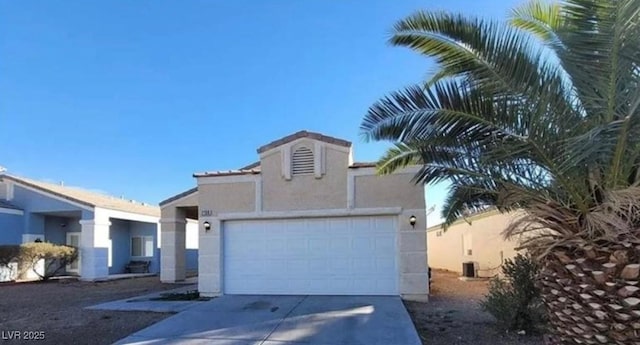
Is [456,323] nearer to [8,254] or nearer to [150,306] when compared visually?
[150,306]

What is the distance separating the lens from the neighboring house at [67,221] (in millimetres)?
21750

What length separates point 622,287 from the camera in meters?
5.53

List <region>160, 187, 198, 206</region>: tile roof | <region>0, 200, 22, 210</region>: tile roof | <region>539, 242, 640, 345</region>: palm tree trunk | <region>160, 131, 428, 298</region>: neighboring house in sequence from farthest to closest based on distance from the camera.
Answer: <region>0, 200, 22, 210</region>: tile roof < <region>160, 187, 198, 206</region>: tile roof < <region>160, 131, 428, 298</region>: neighboring house < <region>539, 242, 640, 345</region>: palm tree trunk

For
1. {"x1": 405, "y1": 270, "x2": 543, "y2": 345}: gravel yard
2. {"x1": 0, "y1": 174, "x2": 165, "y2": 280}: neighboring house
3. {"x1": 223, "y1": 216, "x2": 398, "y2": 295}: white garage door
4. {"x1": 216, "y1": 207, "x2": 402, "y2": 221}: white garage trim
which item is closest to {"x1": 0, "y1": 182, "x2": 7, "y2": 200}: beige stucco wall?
{"x1": 0, "y1": 174, "x2": 165, "y2": 280}: neighboring house

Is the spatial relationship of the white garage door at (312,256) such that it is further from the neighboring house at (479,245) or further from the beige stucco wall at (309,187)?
the neighboring house at (479,245)

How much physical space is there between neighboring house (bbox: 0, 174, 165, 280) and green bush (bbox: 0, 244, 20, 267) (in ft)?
6.91

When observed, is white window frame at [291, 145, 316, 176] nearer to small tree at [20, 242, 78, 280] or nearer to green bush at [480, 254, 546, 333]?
green bush at [480, 254, 546, 333]

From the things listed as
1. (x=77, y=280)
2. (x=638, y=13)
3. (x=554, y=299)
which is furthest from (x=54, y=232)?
(x=638, y=13)

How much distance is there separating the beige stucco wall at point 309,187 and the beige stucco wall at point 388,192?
1.65 ft

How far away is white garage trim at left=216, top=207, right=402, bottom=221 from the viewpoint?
1224 centimetres

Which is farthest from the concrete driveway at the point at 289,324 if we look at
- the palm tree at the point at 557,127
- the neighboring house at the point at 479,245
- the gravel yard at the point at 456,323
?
the neighboring house at the point at 479,245

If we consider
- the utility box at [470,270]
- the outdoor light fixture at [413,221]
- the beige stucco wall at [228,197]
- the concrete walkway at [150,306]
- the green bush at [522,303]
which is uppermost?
the beige stucco wall at [228,197]

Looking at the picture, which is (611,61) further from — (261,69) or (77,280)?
(77,280)

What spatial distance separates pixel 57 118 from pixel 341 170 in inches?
765
